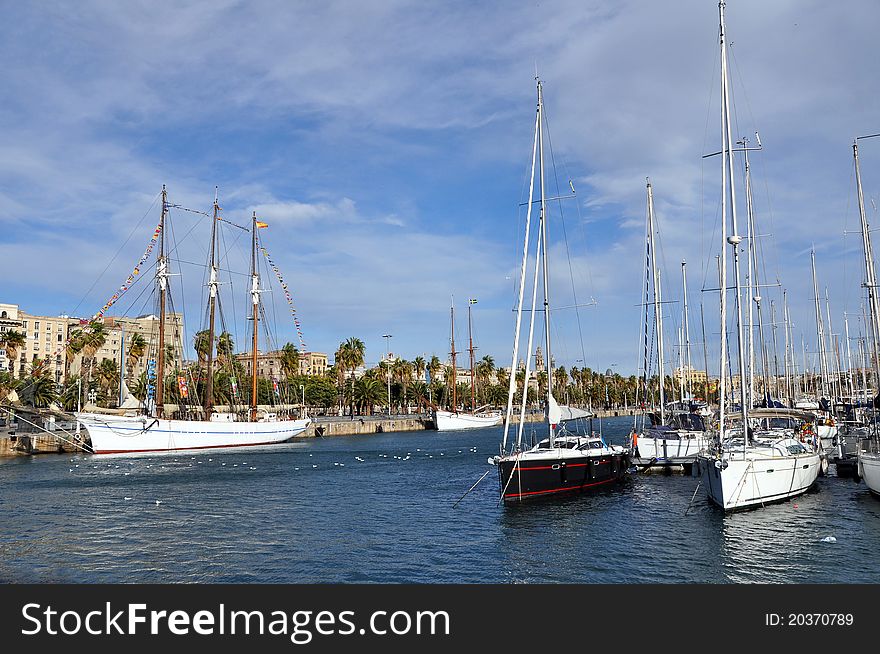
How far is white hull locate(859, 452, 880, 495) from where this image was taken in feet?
99.3

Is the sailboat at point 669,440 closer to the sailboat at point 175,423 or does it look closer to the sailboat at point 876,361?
the sailboat at point 876,361

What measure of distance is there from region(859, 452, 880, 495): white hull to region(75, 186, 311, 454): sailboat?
54332 mm

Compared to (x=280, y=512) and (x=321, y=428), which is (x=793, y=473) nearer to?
(x=280, y=512)

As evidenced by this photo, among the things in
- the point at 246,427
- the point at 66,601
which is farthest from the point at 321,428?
the point at 66,601

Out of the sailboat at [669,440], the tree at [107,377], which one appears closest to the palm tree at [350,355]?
the tree at [107,377]

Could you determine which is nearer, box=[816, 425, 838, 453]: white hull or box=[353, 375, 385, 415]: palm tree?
box=[816, 425, 838, 453]: white hull

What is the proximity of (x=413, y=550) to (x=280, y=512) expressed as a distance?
1109 centimetres

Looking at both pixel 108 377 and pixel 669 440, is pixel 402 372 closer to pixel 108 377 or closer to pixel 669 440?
pixel 108 377

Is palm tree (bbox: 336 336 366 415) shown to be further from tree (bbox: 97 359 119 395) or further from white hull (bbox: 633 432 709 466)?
white hull (bbox: 633 432 709 466)

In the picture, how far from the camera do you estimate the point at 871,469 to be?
30719 mm

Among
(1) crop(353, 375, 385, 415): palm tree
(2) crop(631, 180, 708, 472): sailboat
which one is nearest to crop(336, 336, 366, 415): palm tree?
(1) crop(353, 375, 385, 415): palm tree

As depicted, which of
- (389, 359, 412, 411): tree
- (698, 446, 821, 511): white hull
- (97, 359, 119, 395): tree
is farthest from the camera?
(389, 359, 412, 411): tree

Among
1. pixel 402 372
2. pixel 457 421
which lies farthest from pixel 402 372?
pixel 457 421

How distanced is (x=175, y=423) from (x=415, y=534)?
5108cm
